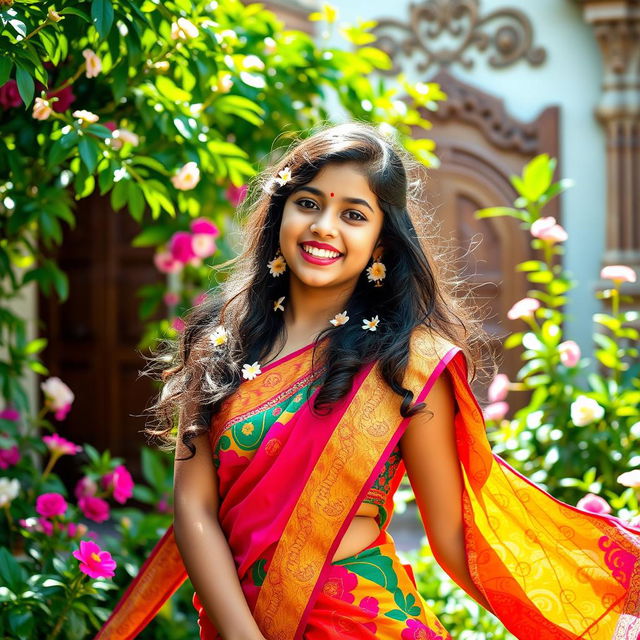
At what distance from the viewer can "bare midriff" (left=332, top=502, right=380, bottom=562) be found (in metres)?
1.75

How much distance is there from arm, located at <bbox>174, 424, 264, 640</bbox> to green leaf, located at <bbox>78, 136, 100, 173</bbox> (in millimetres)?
615

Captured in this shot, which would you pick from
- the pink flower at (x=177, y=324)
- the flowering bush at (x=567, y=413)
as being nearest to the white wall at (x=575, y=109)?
the flowering bush at (x=567, y=413)

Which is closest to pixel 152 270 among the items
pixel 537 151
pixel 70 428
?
pixel 70 428

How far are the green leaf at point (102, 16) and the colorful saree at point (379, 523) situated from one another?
0.70m

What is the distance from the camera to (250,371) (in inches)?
71.2

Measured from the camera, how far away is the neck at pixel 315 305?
6.14 feet

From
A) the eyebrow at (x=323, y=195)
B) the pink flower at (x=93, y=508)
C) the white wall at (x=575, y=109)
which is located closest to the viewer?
the eyebrow at (x=323, y=195)

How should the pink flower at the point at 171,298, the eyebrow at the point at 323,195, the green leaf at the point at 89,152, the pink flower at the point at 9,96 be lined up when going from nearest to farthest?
the eyebrow at the point at 323,195 → the green leaf at the point at 89,152 → the pink flower at the point at 9,96 → the pink flower at the point at 171,298

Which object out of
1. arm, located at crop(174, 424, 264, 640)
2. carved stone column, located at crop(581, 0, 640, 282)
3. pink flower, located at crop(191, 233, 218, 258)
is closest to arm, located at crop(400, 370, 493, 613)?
arm, located at crop(174, 424, 264, 640)

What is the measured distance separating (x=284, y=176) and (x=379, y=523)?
64cm

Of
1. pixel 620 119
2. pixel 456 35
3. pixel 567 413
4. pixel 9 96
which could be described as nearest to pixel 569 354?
pixel 567 413

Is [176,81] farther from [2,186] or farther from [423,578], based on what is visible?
[423,578]

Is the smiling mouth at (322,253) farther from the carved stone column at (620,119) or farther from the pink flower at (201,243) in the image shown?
the carved stone column at (620,119)

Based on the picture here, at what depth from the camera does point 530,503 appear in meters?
1.87
